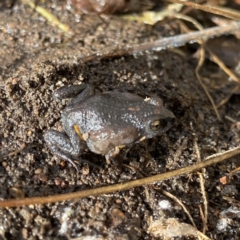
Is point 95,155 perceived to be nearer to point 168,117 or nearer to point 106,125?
point 106,125

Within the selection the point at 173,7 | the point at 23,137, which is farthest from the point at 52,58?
the point at 173,7

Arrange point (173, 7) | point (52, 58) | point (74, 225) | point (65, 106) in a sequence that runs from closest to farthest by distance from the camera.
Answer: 1. point (74, 225)
2. point (65, 106)
3. point (52, 58)
4. point (173, 7)

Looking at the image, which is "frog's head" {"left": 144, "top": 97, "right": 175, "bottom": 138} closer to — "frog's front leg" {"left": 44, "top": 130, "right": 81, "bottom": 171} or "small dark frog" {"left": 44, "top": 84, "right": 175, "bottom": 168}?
"small dark frog" {"left": 44, "top": 84, "right": 175, "bottom": 168}

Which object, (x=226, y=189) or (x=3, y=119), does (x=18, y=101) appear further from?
(x=226, y=189)

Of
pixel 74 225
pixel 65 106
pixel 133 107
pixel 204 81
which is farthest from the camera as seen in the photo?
pixel 204 81

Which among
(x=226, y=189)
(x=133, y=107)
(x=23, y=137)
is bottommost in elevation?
(x=226, y=189)

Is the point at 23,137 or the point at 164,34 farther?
the point at 164,34

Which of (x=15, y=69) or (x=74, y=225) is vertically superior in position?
(x=15, y=69)
